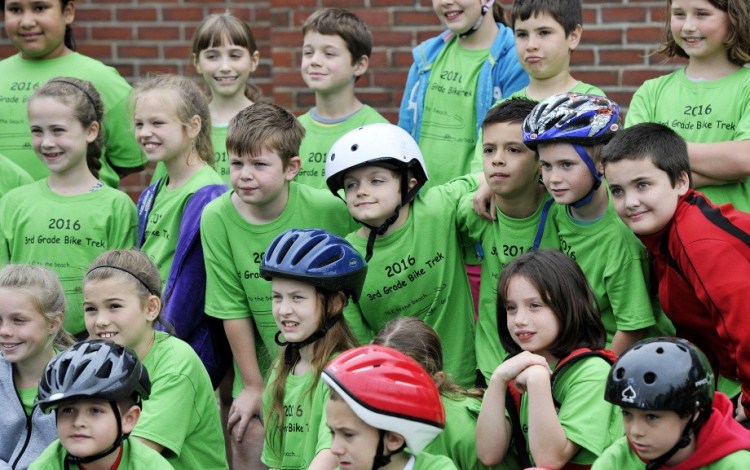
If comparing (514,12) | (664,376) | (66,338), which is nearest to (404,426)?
(664,376)

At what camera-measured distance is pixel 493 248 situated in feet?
21.2

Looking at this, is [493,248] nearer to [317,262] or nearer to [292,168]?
[317,262]

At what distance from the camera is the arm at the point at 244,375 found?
22.4ft

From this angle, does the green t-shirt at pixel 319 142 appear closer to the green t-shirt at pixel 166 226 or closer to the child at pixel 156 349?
the green t-shirt at pixel 166 226

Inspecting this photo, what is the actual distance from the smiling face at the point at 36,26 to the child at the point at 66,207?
0.86 meters

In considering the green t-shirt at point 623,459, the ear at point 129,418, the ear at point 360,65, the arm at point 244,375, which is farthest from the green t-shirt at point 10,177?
the green t-shirt at point 623,459

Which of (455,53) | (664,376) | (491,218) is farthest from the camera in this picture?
(455,53)

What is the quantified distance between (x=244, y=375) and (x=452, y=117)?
199cm

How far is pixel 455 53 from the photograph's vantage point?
7773mm

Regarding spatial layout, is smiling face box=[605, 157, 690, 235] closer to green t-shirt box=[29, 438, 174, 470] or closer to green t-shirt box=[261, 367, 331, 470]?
green t-shirt box=[261, 367, 331, 470]

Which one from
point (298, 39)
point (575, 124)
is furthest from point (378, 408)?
point (298, 39)

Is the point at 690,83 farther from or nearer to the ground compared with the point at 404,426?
farther from the ground

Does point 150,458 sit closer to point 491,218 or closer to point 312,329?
point 312,329

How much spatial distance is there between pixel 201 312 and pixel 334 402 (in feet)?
7.33
